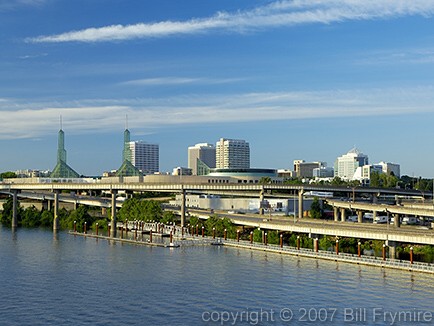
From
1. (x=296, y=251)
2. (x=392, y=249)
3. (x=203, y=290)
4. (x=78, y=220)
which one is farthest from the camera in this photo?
(x=78, y=220)

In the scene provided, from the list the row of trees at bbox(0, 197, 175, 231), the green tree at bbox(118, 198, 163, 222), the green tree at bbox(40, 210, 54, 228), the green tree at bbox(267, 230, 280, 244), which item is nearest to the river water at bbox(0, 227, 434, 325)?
the green tree at bbox(267, 230, 280, 244)

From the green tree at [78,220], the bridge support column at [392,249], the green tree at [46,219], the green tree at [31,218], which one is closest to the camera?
the bridge support column at [392,249]

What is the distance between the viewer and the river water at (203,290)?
157 feet

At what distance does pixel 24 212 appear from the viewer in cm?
14712

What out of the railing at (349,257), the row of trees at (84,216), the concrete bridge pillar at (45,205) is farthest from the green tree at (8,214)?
the railing at (349,257)

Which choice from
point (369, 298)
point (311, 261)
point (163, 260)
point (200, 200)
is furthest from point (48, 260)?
point (200, 200)

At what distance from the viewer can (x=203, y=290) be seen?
57406mm

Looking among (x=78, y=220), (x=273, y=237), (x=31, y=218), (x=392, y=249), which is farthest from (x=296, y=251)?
(x=31, y=218)

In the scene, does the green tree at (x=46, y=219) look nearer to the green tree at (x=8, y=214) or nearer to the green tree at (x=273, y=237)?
the green tree at (x=8, y=214)

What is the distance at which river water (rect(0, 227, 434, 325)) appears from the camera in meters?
48.0

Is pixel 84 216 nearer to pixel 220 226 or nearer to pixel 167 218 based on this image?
pixel 167 218

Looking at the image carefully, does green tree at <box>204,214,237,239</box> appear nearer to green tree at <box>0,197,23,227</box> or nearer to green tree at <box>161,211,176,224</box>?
green tree at <box>161,211,176,224</box>

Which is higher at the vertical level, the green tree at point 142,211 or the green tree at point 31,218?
the green tree at point 142,211

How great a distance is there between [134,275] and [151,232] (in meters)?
38.1
